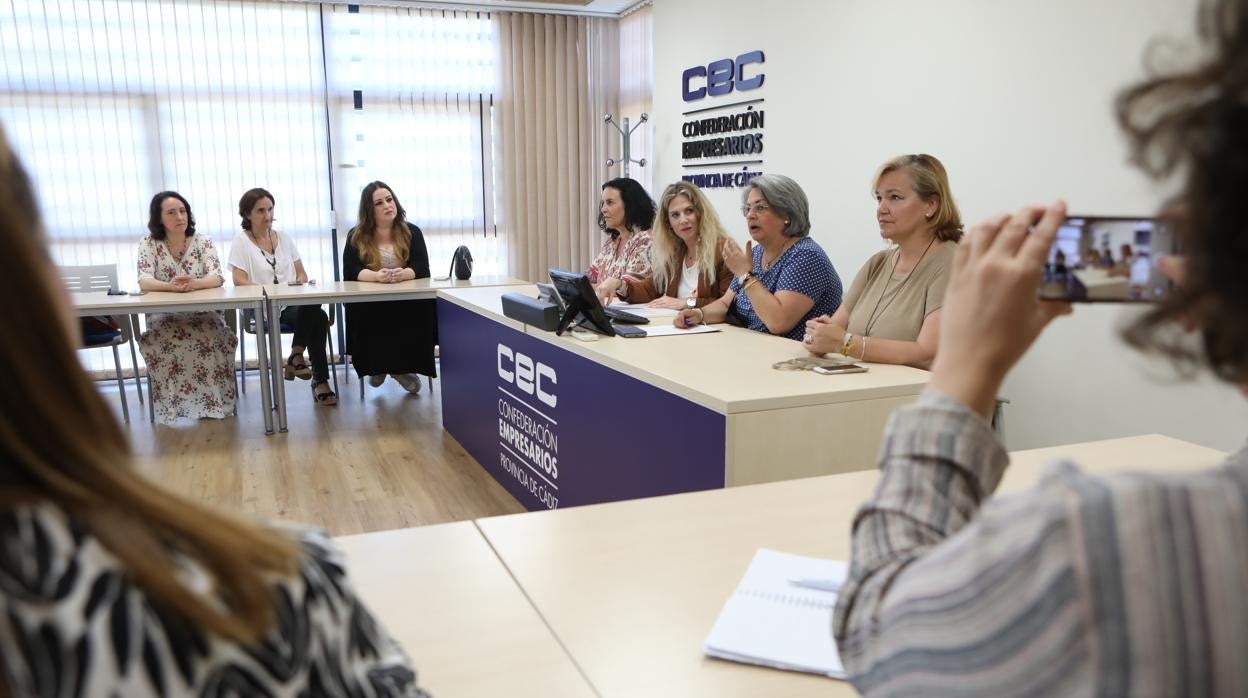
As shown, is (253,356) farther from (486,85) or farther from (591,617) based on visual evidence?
(591,617)

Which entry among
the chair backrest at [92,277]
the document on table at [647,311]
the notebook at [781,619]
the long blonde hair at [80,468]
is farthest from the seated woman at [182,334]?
the long blonde hair at [80,468]

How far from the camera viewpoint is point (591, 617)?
1.07 metres

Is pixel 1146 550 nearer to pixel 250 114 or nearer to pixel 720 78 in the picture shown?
pixel 720 78

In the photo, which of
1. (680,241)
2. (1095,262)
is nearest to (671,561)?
(1095,262)

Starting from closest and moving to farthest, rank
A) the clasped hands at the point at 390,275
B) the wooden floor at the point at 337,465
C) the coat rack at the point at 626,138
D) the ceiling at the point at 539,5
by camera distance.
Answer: the wooden floor at the point at 337,465 < the clasped hands at the point at 390,275 < the ceiling at the point at 539,5 < the coat rack at the point at 626,138

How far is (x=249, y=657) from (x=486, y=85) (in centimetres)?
642

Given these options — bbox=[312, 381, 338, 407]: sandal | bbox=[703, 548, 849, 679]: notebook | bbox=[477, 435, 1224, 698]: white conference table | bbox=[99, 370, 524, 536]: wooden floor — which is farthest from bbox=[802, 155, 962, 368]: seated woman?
bbox=[312, 381, 338, 407]: sandal

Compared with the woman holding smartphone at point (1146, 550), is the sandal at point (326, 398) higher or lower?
lower

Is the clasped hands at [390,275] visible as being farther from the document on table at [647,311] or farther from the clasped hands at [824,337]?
the clasped hands at [824,337]

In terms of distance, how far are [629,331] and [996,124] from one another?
1.68 m

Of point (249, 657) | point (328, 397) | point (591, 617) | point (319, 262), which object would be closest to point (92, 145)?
point (319, 262)

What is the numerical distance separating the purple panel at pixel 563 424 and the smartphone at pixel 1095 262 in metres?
1.29

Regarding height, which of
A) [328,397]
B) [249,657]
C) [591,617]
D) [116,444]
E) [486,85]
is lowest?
[328,397]

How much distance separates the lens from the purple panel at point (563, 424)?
7.20 ft
